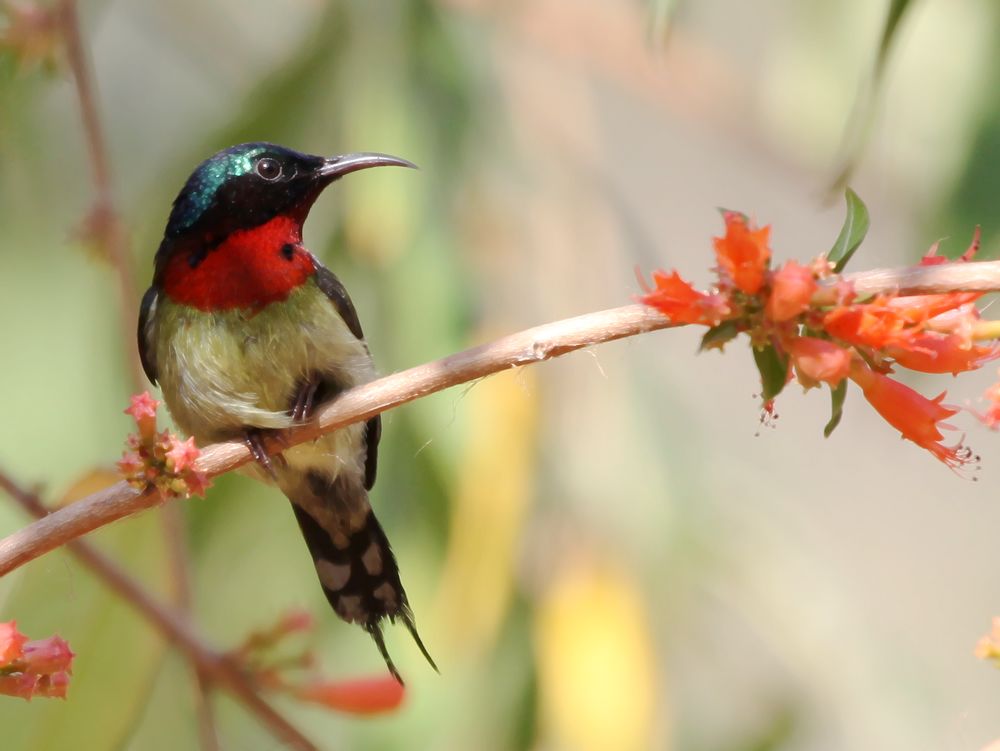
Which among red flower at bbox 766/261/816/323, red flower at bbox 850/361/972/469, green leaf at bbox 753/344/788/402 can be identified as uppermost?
red flower at bbox 766/261/816/323

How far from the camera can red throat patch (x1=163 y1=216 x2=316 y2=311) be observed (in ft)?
7.25

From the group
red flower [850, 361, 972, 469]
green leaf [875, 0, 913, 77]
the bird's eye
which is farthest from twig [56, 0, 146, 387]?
red flower [850, 361, 972, 469]

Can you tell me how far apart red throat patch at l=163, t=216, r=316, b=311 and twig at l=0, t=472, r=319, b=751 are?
18.8 inches

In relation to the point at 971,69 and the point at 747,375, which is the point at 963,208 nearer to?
the point at 971,69

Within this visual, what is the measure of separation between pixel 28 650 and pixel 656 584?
1636 millimetres

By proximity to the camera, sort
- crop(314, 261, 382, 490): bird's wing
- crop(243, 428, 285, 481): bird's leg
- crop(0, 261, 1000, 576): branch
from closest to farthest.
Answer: crop(0, 261, 1000, 576): branch, crop(243, 428, 285, 481): bird's leg, crop(314, 261, 382, 490): bird's wing

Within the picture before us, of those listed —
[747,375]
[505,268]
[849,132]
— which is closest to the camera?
[849,132]

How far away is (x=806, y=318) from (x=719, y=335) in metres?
0.08

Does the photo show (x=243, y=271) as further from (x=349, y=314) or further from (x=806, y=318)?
(x=806, y=318)

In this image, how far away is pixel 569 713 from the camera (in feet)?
8.13

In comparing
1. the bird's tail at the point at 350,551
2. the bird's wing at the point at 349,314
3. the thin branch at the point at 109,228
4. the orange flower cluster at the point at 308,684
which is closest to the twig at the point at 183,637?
the orange flower cluster at the point at 308,684

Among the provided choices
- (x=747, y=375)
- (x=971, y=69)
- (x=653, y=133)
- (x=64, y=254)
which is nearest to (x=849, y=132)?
(x=971, y=69)

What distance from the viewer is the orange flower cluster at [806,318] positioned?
47.8 inches

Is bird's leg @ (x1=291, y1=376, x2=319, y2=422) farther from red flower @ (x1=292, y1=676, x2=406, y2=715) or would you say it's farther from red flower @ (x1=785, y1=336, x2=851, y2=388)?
red flower @ (x1=785, y1=336, x2=851, y2=388)
